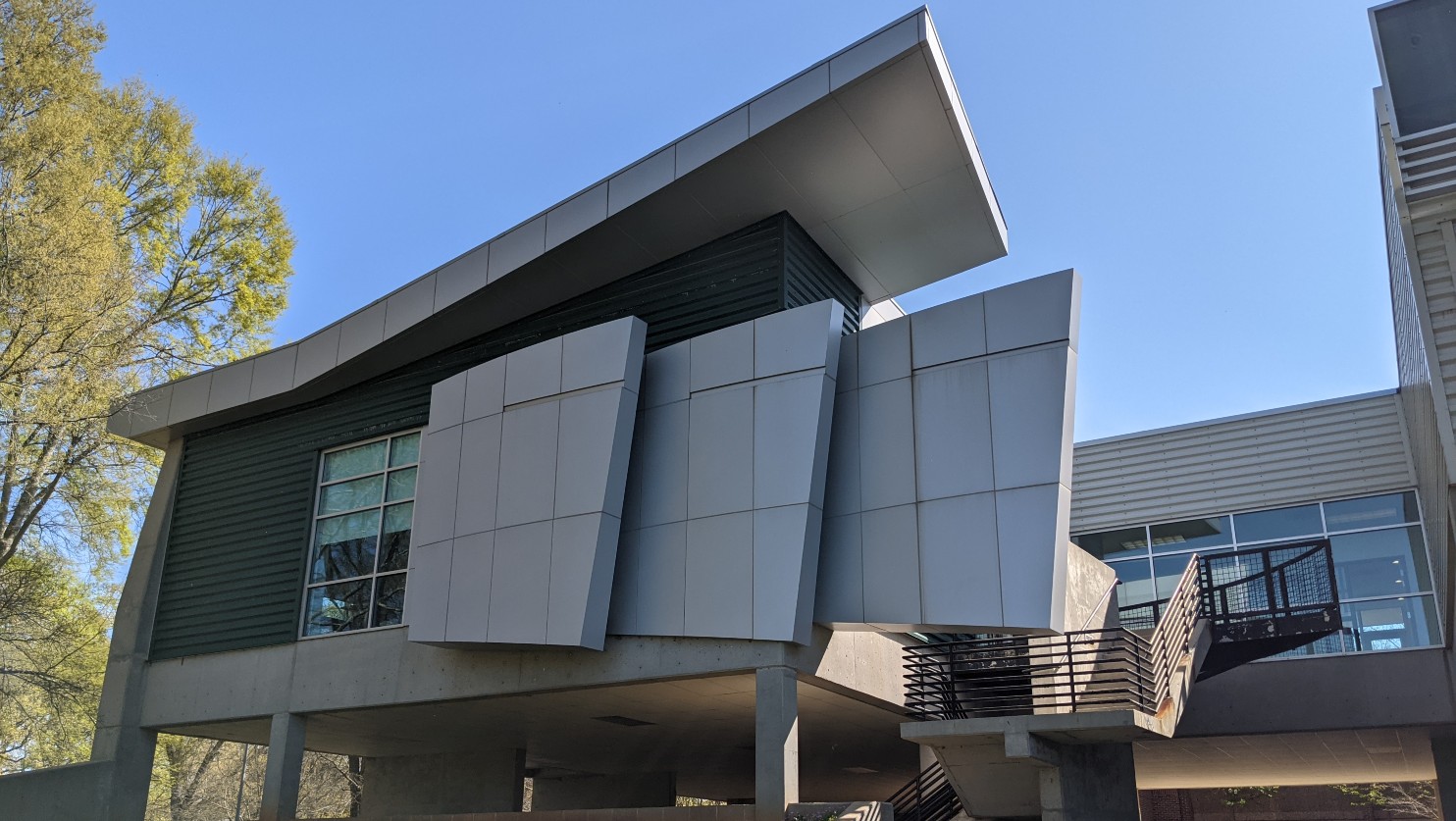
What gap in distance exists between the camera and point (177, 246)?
27.2 m

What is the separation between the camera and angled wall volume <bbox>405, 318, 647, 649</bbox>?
44.4 feet

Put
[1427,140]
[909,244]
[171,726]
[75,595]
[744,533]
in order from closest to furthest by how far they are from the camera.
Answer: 1. [1427,140]
2. [744,533]
3. [909,244]
4. [171,726]
5. [75,595]

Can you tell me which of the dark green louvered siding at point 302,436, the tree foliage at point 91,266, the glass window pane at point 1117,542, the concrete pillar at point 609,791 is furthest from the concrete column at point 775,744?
the glass window pane at point 1117,542

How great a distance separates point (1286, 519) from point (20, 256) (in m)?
22.0

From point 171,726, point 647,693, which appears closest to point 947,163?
point 647,693

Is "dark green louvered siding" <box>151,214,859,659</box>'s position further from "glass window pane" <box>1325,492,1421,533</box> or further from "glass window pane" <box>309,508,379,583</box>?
"glass window pane" <box>1325,492,1421,533</box>

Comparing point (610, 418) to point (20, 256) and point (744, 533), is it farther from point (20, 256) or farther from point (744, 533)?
point (20, 256)

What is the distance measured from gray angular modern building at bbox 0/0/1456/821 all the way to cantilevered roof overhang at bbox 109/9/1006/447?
6 centimetres

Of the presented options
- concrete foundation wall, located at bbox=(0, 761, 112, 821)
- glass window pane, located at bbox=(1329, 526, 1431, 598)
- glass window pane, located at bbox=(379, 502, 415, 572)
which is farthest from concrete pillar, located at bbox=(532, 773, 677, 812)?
glass window pane, located at bbox=(1329, 526, 1431, 598)

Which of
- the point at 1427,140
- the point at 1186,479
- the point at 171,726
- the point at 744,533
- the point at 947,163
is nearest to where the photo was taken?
the point at 1427,140

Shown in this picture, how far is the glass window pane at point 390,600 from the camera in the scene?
646 inches

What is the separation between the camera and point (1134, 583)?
23422mm

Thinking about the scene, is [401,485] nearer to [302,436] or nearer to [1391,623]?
[302,436]

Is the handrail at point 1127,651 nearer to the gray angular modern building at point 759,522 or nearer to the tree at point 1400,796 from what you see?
the gray angular modern building at point 759,522
